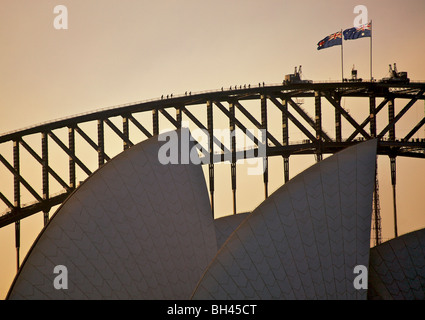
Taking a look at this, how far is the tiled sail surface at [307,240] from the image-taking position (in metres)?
56.6

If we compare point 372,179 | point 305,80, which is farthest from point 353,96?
point 372,179

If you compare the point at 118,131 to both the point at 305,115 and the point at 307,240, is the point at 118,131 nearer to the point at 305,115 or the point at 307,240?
the point at 305,115

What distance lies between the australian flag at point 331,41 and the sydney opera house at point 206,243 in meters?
37.6

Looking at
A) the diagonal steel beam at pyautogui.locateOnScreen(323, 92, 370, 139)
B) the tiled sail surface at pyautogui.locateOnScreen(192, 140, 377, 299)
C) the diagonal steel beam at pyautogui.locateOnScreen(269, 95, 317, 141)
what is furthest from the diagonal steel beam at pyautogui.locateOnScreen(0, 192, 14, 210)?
the tiled sail surface at pyautogui.locateOnScreen(192, 140, 377, 299)

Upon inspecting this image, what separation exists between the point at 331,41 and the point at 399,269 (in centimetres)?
4358

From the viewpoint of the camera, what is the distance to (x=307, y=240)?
58875mm

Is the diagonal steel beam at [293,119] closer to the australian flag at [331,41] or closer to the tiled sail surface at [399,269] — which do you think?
the australian flag at [331,41]

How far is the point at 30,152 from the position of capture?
3807 inches

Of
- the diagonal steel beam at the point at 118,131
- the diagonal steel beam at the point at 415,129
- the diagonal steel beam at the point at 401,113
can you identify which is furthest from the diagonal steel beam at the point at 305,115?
the diagonal steel beam at the point at 118,131

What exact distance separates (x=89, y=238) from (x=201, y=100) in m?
39.8

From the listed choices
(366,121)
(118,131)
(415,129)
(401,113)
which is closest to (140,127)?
(118,131)

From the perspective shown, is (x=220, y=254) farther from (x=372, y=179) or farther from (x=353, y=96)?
(x=353, y=96)

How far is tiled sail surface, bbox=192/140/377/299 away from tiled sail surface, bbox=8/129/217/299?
822 centimetres

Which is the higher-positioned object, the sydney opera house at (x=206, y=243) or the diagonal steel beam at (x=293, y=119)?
the diagonal steel beam at (x=293, y=119)
